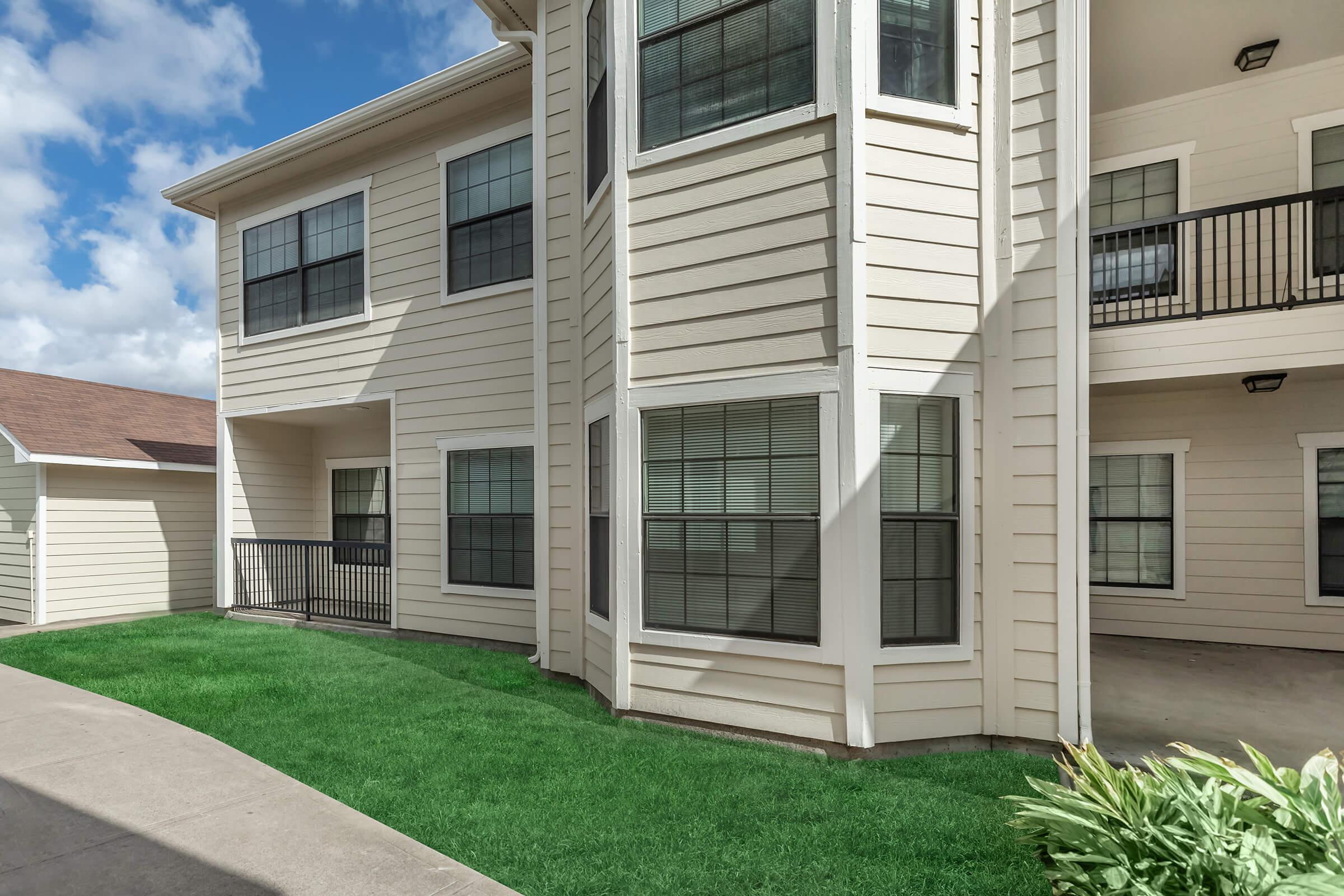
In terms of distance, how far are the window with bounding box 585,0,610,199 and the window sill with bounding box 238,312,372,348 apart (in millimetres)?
4256

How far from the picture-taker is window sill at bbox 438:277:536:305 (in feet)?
25.0

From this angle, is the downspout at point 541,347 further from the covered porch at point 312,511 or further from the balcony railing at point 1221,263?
the balcony railing at point 1221,263

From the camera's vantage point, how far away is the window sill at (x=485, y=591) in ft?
24.8

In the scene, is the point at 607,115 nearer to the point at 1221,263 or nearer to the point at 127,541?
the point at 1221,263

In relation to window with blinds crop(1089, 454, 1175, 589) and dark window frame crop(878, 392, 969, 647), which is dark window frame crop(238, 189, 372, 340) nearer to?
dark window frame crop(878, 392, 969, 647)

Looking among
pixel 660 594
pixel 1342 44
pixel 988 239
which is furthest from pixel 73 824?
pixel 1342 44

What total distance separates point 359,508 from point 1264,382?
1149cm

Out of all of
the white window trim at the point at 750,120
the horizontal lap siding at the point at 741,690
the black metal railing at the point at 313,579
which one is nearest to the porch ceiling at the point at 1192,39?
the white window trim at the point at 750,120

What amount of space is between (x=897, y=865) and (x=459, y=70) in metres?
8.33

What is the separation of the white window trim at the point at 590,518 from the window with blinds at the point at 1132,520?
615 cm

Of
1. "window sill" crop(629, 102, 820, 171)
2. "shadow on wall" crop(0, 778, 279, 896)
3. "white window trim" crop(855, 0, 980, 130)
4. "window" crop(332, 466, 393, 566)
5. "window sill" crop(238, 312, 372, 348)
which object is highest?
"white window trim" crop(855, 0, 980, 130)

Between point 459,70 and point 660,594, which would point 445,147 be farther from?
point 660,594

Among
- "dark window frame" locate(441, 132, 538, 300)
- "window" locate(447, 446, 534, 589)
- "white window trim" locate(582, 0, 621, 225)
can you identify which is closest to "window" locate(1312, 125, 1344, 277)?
"white window trim" locate(582, 0, 621, 225)

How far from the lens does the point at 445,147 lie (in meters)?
8.31
